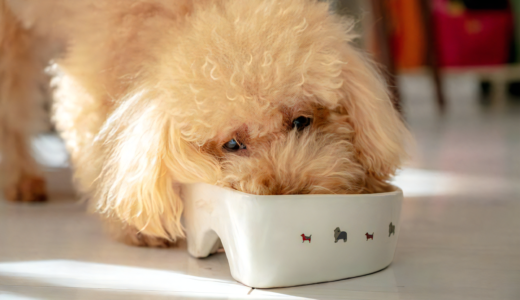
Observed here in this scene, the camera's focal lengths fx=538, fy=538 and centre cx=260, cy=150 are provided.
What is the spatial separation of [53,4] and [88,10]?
18 cm

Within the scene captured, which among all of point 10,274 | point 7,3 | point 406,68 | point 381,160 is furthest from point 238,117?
point 406,68

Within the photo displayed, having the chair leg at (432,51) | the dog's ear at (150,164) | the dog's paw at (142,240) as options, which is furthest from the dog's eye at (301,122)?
the chair leg at (432,51)

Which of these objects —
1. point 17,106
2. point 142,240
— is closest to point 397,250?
point 142,240

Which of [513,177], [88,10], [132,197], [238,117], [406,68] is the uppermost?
[88,10]

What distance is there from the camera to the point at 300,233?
0.80 metres

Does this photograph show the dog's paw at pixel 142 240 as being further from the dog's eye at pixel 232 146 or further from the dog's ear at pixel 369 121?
the dog's ear at pixel 369 121

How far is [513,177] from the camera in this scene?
1733 mm

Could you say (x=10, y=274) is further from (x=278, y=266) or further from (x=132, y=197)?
(x=278, y=266)

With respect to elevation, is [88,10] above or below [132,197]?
above

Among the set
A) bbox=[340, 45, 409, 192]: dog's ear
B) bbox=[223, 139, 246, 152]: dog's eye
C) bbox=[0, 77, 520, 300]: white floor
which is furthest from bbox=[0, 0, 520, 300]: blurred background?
bbox=[223, 139, 246, 152]: dog's eye

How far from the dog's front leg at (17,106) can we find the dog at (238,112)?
52cm

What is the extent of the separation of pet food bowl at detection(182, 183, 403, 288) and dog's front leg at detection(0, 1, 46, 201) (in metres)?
0.84

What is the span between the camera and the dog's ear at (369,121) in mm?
940

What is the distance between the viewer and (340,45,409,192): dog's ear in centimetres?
94
